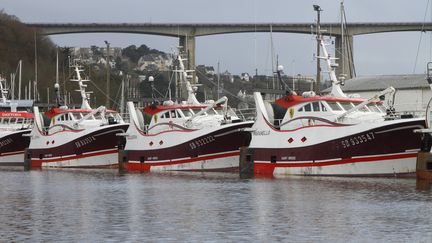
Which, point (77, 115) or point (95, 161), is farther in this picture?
point (77, 115)

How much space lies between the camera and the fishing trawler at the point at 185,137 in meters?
49.1

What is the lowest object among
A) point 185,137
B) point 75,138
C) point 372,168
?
point 372,168

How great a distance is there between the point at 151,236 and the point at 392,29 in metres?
136

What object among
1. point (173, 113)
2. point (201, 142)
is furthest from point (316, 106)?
point (173, 113)

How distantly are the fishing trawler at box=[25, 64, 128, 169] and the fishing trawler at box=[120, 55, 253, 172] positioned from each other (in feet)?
8.20

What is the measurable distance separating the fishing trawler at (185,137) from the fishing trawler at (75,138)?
2499 millimetres

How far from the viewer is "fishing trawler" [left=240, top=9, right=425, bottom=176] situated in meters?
39.5

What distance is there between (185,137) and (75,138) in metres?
10.1

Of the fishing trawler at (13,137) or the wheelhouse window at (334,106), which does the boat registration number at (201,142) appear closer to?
the wheelhouse window at (334,106)

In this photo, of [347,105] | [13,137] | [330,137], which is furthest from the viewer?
[13,137]

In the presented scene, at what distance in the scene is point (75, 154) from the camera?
192 ft

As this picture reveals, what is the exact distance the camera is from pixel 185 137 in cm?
5075

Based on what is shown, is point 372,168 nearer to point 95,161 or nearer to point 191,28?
point 95,161

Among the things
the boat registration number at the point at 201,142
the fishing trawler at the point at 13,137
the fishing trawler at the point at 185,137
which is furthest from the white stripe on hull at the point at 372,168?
the fishing trawler at the point at 13,137
